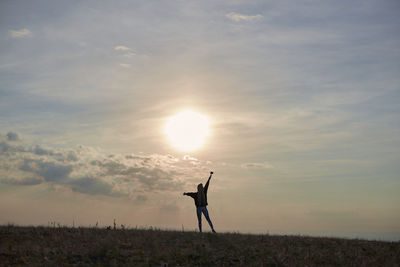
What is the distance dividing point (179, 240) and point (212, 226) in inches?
156

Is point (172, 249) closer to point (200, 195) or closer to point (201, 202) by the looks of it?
point (201, 202)

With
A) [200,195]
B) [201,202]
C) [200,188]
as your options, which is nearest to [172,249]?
[201,202]

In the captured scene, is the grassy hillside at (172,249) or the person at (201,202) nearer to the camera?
the grassy hillside at (172,249)

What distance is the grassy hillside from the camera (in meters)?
19.2

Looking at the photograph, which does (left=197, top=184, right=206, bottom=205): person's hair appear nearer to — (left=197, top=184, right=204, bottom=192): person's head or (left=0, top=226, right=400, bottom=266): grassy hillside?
(left=197, top=184, right=204, bottom=192): person's head

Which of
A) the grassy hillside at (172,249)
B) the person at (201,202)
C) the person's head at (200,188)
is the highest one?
the person's head at (200,188)

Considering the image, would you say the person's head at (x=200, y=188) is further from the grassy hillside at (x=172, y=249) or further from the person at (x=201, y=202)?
the grassy hillside at (x=172, y=249)

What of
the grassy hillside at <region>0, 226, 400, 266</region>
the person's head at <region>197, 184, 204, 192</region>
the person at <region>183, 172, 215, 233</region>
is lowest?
the grassy hillside at <region>0, 226, 400, 266</region>

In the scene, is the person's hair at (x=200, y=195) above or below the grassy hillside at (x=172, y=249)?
above

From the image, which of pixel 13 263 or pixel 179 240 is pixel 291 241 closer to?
pixel 179 240

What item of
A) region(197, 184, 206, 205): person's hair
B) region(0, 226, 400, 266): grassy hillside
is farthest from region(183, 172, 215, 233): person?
region(0, 226, 400, 266): grassy hillside

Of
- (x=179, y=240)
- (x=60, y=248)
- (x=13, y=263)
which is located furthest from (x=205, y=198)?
(x=13, y=263)

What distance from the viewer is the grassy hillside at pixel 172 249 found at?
19.2m

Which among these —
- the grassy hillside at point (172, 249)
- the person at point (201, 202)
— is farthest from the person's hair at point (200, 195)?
the grassy hillside at point (172, 249)
